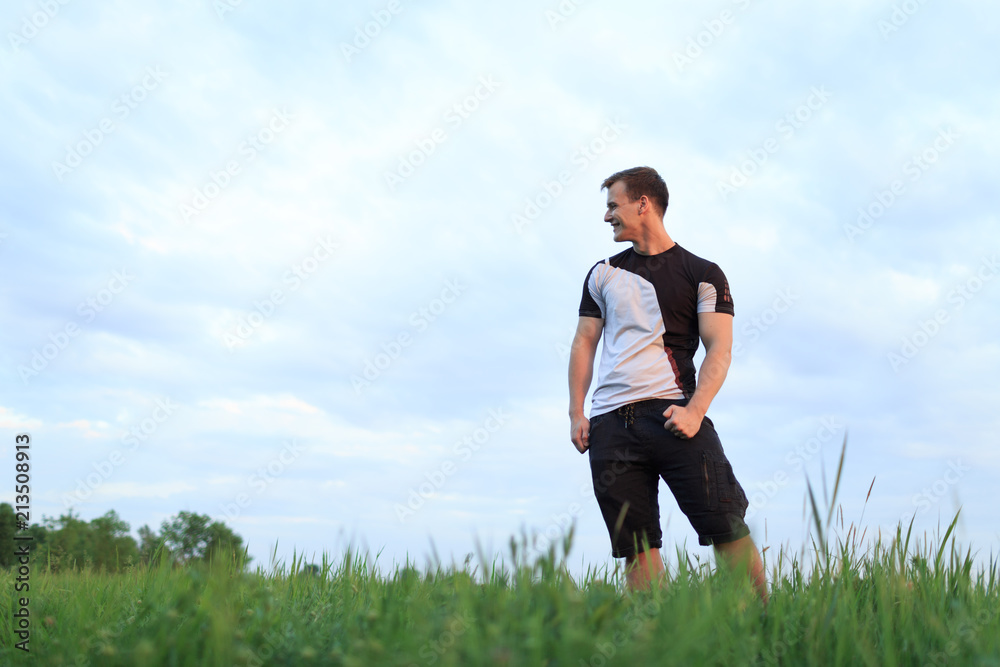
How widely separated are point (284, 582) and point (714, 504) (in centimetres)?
279

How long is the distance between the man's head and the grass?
2.42 metres

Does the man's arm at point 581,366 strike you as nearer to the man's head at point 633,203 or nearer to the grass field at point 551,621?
the man's head at point 633,203

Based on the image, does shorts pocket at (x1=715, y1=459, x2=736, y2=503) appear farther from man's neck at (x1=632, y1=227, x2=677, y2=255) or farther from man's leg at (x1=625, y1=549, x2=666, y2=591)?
man's neck at (x1=632, y1=227, x2=677, y2=255)

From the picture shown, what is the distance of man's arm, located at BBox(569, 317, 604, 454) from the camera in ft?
17.3

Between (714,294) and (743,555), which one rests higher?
(714,294)

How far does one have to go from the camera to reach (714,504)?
4613mm

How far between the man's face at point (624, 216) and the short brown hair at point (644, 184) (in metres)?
0.04

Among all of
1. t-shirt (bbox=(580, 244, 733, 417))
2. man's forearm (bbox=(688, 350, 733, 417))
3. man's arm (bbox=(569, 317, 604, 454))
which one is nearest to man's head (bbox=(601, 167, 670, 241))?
t-shirt (bbox=(580, 244, 733, 417))

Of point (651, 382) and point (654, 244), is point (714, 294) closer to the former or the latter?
point (654, 244)

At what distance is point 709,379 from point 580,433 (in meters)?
0.98

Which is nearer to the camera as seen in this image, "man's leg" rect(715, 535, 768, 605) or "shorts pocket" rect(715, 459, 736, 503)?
"man's leg" rect(715, 535, 768, 605)

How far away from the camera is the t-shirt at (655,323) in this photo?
16.2ft

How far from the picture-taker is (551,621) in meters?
2.39

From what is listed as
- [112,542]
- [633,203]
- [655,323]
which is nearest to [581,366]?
[655,323]
